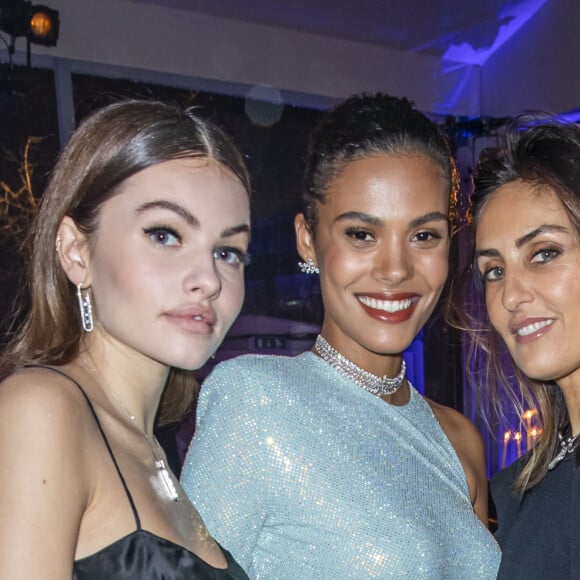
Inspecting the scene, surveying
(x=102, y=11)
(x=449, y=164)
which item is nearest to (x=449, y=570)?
(x=449, y=164)

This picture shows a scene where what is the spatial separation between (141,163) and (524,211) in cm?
85

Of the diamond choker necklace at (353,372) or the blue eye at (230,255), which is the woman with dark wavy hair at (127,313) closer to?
the blue eye at (230,255)

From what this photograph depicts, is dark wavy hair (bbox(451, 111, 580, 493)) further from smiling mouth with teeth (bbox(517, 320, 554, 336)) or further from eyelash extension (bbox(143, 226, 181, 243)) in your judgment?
eyelash extension (bbox(143, 226, 181, 243))

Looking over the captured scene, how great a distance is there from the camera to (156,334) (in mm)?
1301

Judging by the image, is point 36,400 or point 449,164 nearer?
point 36,400

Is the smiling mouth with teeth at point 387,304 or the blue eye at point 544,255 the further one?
the smiling mouth with teeth at point 387,304

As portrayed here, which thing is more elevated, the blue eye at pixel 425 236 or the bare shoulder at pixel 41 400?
the blue eye at pixel 425 236

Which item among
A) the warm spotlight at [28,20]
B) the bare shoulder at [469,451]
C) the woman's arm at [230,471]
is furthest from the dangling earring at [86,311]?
the warm spotlight at [28,20]

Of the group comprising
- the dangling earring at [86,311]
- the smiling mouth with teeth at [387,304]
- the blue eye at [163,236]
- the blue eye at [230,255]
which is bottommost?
the smiling mouth with teeth at [387,304]

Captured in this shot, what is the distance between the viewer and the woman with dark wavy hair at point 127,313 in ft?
3.70

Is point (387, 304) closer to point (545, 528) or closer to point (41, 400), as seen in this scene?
point (545, 528)

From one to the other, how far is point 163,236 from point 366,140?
0.65 m

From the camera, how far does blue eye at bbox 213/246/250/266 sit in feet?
4.60

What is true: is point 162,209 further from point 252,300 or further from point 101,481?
point 252,300
